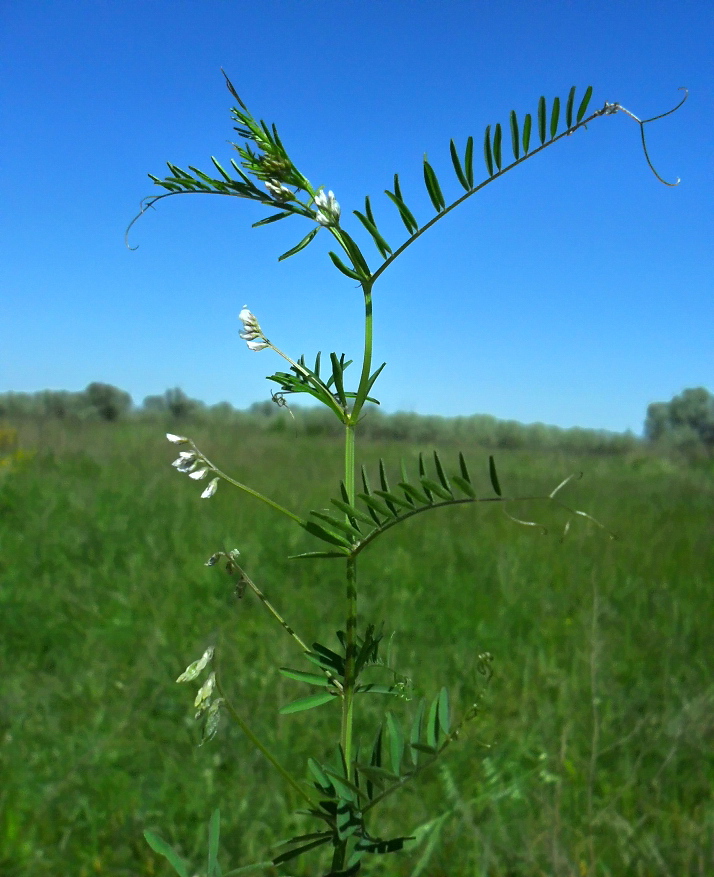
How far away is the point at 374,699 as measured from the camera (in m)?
2.03

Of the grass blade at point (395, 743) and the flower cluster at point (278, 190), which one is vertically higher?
the flower cluster at point (278, 190)

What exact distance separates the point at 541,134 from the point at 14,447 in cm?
606

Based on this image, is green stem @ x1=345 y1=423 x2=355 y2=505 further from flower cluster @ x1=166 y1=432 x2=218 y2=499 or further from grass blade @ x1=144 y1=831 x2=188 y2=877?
grass blade @ x1=144 y1=831 x2=188 y2=877

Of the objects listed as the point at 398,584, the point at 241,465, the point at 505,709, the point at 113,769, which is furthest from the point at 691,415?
the point at 113,769

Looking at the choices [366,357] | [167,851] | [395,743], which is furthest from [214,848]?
[366,357]

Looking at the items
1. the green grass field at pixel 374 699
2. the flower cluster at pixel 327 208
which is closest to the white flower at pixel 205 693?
the green grass field at pixel 374 699

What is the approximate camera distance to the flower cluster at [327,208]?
0.45 meters

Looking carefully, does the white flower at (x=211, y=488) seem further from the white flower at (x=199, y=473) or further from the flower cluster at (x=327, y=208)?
the flower cluster at (x=327, y=208)

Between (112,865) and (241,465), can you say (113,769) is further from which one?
(241,465)

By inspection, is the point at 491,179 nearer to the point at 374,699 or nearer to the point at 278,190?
the point at 278,190

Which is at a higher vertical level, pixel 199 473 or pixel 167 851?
pixel 199 473

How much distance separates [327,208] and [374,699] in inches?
71.4

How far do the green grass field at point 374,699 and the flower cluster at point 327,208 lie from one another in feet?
1.18

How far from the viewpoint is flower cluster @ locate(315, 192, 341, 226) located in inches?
17.8
